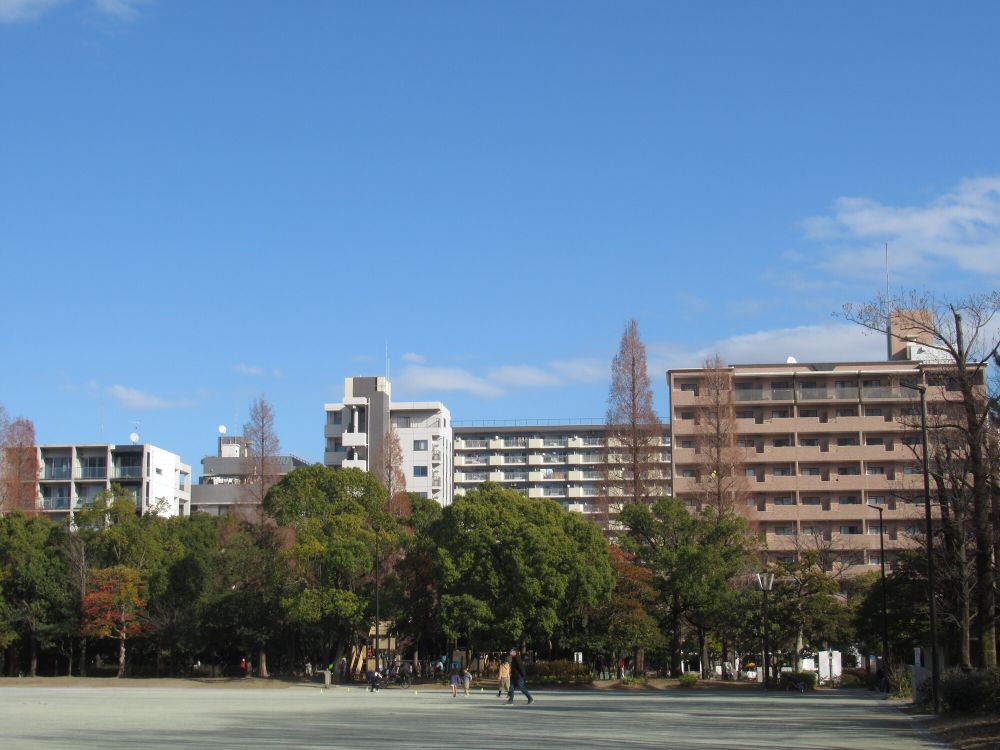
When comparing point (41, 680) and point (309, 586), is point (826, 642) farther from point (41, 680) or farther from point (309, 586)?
point (41, 680)

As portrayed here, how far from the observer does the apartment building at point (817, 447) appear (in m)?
79.3

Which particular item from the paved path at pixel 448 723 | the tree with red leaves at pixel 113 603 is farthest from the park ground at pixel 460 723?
the tree with red leaves at pixel 113 603

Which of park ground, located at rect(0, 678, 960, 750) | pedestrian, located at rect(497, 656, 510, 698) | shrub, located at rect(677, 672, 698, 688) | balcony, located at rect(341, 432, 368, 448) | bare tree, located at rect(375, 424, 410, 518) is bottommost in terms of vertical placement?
shrub, located at rect(677, 672, 698, 688)

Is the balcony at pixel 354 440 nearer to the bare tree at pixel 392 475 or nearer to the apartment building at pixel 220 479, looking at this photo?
the apartment building at pixel 220 479

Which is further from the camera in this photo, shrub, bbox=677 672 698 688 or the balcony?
the balcony

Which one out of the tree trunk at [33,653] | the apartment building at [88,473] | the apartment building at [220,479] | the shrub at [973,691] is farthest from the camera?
the apartment building at [220,479]

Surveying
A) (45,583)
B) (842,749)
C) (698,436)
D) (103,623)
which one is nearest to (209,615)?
(103,623)

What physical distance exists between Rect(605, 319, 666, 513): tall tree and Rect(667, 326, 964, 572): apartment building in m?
14.8

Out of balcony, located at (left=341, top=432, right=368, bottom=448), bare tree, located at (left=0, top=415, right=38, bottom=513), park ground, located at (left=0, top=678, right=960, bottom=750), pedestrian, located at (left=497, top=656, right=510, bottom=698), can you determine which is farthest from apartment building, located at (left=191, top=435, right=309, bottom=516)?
park ground, located at (left=0, top=678, right=960, bottom=750)

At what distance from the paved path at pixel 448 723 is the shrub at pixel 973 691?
127 centimetres

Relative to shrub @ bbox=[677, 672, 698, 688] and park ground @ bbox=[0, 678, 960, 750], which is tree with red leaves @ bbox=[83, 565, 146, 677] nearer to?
park ground @ bbox=[0, 678, 960, 750]

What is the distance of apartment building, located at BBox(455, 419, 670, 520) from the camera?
12112 cm

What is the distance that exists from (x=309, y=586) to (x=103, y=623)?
11677 mm

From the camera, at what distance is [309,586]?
52812 mm
